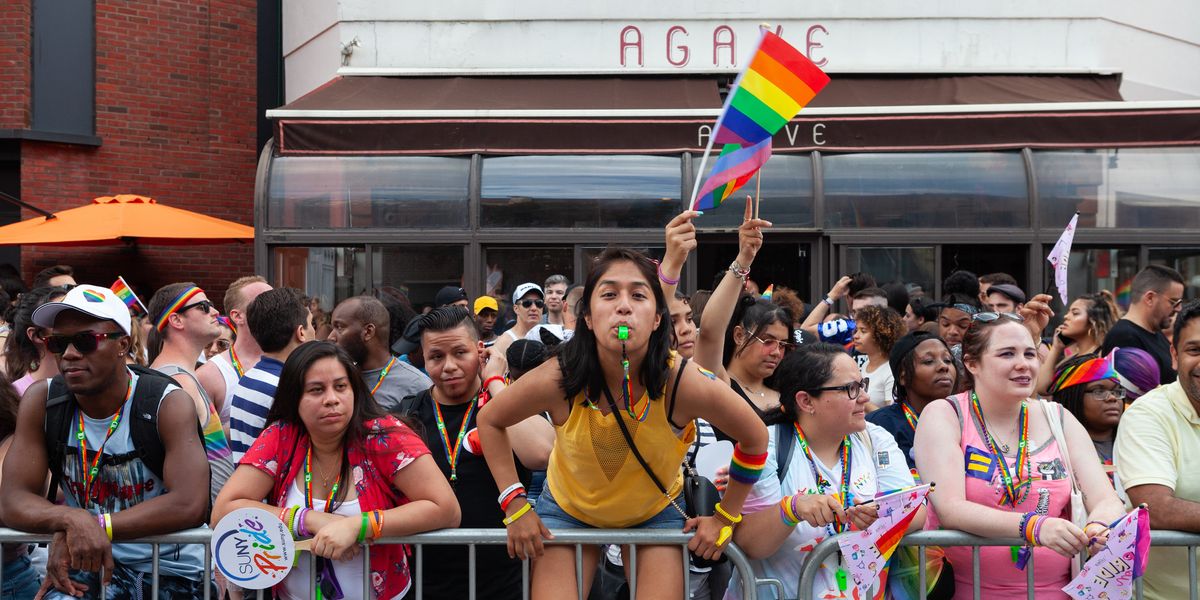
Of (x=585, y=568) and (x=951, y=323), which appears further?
(x=951, y=323)

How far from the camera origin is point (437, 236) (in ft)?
38.3

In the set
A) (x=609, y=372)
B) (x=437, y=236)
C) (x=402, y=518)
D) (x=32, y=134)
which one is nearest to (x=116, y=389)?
(x=402, y=518)

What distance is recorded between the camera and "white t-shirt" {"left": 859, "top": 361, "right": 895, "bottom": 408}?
639 centimetres

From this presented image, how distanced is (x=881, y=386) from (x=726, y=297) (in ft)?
7.93

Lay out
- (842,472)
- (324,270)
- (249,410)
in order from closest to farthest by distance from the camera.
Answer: (842,472) → (249,410) → (324,270)

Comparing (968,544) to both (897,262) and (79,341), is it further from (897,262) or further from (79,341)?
(897,262)

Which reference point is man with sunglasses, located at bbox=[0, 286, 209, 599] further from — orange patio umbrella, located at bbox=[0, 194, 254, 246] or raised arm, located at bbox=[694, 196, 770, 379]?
orange patio umbrella, located at bbox=[0, 194, 254, 246]

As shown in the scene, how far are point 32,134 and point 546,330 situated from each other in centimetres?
987

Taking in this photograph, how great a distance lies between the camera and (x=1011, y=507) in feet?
13.0

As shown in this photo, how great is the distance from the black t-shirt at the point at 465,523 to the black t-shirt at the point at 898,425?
1.75 metres

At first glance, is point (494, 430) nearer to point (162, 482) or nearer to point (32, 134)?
point (162, 482)

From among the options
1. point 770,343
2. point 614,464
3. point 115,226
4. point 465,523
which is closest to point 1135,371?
point 770,343

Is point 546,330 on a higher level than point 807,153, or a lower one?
lower

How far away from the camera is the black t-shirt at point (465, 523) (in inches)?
168
